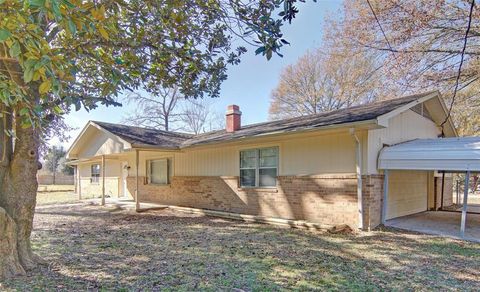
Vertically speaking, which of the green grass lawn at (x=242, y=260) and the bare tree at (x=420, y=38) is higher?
the bare tree at (x=420, y=38)

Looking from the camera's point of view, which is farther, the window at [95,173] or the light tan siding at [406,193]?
the window at [95,173]

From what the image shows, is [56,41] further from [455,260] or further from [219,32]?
[455,260]

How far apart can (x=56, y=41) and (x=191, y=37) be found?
9.40 feet

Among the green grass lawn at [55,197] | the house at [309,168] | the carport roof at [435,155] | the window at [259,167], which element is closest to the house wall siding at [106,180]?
the green grass lawn at [55,197]

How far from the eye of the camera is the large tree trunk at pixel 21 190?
5008 millimetres

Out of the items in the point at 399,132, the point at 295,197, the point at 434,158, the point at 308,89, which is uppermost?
the point at 308,89

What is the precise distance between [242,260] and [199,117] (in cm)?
3275

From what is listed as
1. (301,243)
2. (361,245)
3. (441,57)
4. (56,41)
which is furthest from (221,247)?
(441,57)

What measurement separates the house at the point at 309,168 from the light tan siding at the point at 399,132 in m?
0.03

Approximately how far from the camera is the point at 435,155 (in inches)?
314

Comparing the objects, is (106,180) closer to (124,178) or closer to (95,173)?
(95,173)

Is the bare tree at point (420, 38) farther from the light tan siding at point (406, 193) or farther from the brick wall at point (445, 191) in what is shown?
the light tan siding at point (406, 193)

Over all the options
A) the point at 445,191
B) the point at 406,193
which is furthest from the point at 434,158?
the point at 445,191

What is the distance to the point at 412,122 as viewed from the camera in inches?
422
